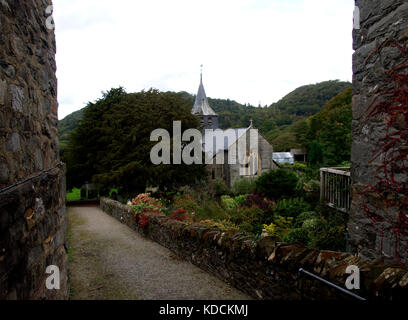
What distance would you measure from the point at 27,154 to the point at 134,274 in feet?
13.7

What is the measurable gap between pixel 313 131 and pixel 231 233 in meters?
49.1

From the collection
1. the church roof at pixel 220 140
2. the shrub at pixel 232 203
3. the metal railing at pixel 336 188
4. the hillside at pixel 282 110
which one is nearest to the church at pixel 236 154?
the church roof at pixel 220 140

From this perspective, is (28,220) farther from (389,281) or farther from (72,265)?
(72,265)

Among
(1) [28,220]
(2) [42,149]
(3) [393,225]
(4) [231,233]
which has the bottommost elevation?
(4) [231,233]

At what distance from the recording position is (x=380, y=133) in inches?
147

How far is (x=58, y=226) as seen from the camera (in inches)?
128

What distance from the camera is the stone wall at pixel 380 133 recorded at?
3447mm

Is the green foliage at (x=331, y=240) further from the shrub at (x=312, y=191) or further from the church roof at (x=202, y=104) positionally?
the church roof at (x=202, y=104)

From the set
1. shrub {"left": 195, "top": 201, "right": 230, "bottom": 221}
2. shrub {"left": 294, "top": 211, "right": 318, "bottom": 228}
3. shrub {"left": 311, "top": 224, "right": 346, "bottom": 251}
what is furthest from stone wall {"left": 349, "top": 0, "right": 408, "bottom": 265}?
shrub {"left": 195, "top": 201, "right": 230, "bottom": 221}

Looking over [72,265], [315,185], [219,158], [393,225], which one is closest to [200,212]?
[72,265]

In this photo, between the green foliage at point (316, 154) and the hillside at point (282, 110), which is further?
the hillside at point (282, 110)

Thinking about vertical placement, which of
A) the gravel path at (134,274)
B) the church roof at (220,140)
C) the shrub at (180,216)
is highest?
the church roof at (220,140)

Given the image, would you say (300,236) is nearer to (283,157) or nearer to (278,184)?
(278,184)

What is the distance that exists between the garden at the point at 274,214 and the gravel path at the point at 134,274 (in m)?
1.08
